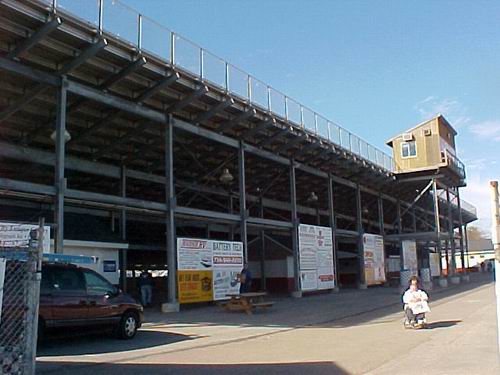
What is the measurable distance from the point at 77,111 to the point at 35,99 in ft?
6.16

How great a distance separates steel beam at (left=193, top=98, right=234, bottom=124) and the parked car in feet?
40.8

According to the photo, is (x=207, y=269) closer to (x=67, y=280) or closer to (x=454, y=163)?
(x=67, y=280)

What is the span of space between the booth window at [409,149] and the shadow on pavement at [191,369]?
37812 mm

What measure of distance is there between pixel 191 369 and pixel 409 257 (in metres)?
33.1

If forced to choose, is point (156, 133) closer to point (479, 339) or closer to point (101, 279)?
point (101, 279)

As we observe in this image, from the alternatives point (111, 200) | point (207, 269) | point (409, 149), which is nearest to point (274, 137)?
point (207, 269)

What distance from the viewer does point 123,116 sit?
948 inches

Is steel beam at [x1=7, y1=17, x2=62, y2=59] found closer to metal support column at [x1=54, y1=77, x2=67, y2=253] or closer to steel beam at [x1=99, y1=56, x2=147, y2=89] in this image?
metal support column at [x1=54, y1=77, x2=67, y2=253]

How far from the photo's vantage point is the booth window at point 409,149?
46078 mm

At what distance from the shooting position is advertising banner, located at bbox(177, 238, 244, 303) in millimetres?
23625

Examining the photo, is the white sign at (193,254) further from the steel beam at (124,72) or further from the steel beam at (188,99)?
the steel beam at (124,72)

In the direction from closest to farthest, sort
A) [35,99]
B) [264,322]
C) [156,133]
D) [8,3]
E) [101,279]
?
1. [101,279]
2. [8,3]
3. [264,322]
4. [35,99]
5. [156,133]

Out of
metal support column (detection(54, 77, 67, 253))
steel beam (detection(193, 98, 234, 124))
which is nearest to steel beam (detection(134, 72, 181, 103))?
steel beam (detection(193, 98, 234, 124))

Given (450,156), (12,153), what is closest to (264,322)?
(12,153)
